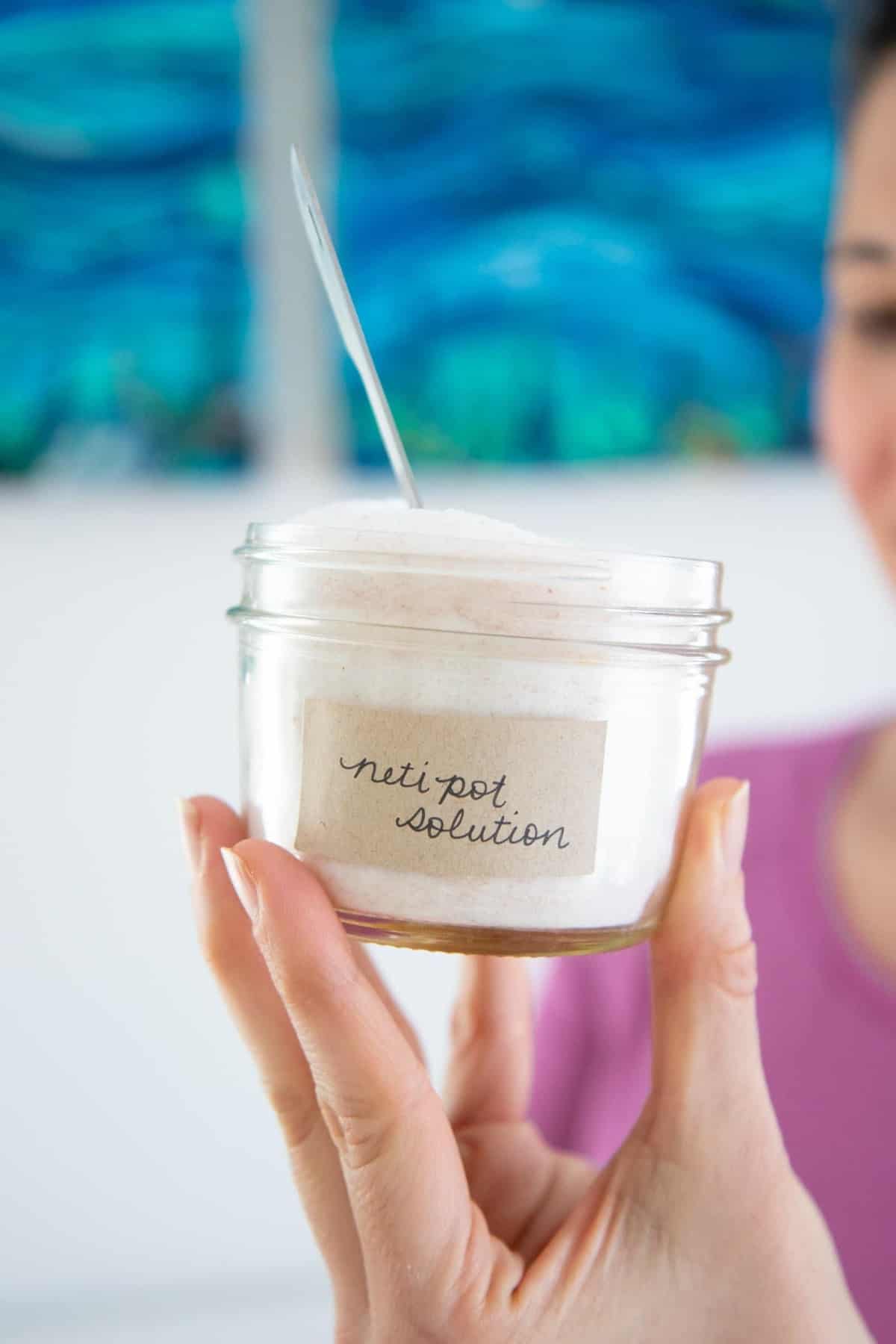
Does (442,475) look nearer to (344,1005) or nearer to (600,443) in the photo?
(600,443)

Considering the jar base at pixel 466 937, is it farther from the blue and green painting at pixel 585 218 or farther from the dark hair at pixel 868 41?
the blue and green painting at pixel 585 218

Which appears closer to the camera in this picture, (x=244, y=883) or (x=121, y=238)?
(x=244, y=883)

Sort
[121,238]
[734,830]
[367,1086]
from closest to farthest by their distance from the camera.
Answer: [367,1086], [734,830], [121,238]

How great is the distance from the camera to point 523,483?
1839 mm

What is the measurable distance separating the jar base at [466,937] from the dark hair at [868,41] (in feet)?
3.09

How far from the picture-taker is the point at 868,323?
3.69ft

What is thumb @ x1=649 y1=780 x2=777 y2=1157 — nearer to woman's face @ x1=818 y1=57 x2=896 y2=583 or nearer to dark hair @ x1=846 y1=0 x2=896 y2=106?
woman's face @ x1=818 y1=57 x2=896 y2=583

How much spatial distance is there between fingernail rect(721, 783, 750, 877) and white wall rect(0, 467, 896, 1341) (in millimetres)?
1212

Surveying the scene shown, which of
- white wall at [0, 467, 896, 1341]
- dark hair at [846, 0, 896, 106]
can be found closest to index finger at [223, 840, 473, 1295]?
dark hair at [846, 0, 896, 106]

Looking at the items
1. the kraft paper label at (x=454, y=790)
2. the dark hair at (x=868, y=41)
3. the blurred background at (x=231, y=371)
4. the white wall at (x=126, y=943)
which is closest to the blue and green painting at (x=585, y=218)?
the blurred background at (x=231, y=371)

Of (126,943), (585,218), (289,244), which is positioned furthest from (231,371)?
(126,943)

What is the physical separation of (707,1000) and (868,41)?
0.98 metres

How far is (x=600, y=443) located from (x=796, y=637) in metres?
0.44

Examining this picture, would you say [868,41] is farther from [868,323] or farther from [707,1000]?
[707,1000]
